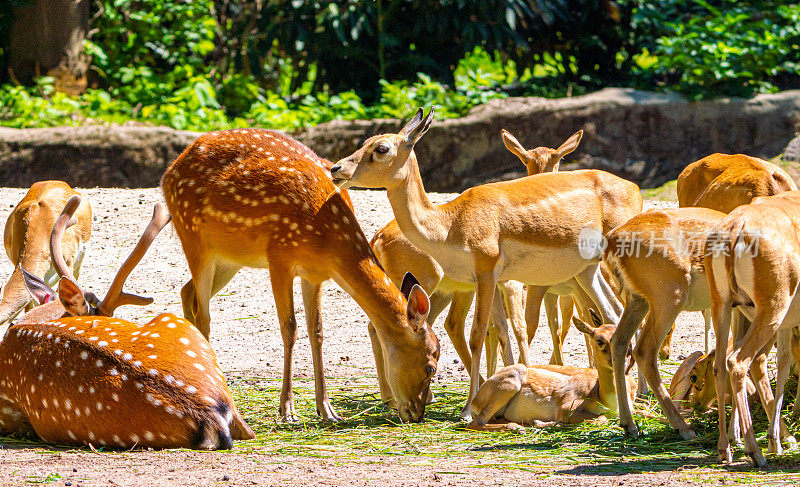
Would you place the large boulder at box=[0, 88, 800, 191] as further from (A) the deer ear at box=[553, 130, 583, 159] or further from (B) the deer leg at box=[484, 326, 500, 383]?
(B) the deer leg at box=[484, 326, 500, 383]

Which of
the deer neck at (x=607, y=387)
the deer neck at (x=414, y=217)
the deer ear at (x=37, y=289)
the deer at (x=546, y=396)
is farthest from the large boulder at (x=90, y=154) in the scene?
the deer neck at (x=607, y=387)

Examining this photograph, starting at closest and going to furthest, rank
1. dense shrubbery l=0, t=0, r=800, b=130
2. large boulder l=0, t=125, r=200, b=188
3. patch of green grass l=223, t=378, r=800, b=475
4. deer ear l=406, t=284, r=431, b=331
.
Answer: patch of green grass l=223, t=378, r=800, b=475 → deer ear l=406, t=284, r=431, b=331 → large boulder l=0, t=125, r=200, b=188 → dense shrubbery l=0, t=0, r=800, b=130

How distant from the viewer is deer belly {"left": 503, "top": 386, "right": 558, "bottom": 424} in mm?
6715

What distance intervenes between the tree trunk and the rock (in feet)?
36.3

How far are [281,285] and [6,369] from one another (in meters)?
1.84

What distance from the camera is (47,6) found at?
54.1 ft

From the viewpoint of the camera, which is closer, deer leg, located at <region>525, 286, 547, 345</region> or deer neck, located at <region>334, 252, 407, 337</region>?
deer neck, located at <region>334, 252, 407, 337</region>

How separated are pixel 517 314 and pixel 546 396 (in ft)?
5.00

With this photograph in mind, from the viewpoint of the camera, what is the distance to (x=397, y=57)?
16312 millimetres

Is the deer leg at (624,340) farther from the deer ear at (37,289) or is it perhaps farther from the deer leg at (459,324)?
the deer ear at (37,289)

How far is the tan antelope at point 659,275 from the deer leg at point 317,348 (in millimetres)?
1987

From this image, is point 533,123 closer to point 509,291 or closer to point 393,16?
point 393,16

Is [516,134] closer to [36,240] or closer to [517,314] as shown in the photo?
[517,314]

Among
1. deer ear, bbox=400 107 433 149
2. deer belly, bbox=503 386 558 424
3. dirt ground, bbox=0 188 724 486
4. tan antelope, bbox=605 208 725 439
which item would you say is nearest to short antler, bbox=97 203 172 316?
dirt ground, bbox=0 188 724 486
